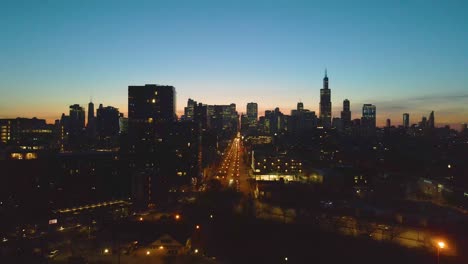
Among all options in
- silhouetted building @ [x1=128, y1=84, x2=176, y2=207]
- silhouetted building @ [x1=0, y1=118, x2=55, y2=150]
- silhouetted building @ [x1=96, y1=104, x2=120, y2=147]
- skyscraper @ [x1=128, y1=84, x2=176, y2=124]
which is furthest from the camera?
silhouetted building @ [x1=96, y1=104, x2=120, y2=147]

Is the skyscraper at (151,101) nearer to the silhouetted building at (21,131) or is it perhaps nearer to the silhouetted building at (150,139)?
the silhouetted building at (150,139)

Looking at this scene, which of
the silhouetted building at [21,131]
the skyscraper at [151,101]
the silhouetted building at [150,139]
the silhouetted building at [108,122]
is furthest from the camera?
the silhouetted building at [108,122]

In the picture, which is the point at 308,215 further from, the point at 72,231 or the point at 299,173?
the point at 299,173

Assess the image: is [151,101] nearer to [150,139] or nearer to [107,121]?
[150,139]

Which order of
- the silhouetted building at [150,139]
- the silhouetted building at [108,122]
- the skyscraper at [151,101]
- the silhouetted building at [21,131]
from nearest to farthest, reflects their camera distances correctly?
the silhouetted building at [150,139] < the skyscraper at [151,101] < the silhouetted building at [21,131] < the silhouetted building at [108,122]

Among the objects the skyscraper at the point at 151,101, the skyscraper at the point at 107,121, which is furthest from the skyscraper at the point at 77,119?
the skyscraper at the point at 151,101

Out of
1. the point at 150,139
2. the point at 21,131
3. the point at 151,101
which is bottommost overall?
the point at 150,139

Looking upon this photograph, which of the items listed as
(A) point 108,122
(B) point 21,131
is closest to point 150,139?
(B) point 21,131

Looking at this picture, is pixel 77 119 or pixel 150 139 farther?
pixel 77 119

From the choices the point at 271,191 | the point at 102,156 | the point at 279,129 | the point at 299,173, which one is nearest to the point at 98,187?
the point at 102,156

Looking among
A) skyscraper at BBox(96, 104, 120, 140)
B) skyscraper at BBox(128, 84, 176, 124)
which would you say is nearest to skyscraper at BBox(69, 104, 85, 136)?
skyscraper at BBox(96, 104, 120, 140)

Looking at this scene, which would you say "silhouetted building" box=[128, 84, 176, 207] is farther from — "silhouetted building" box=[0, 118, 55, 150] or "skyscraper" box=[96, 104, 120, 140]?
"skyscraper" box=[96, 104, 120, 140]
